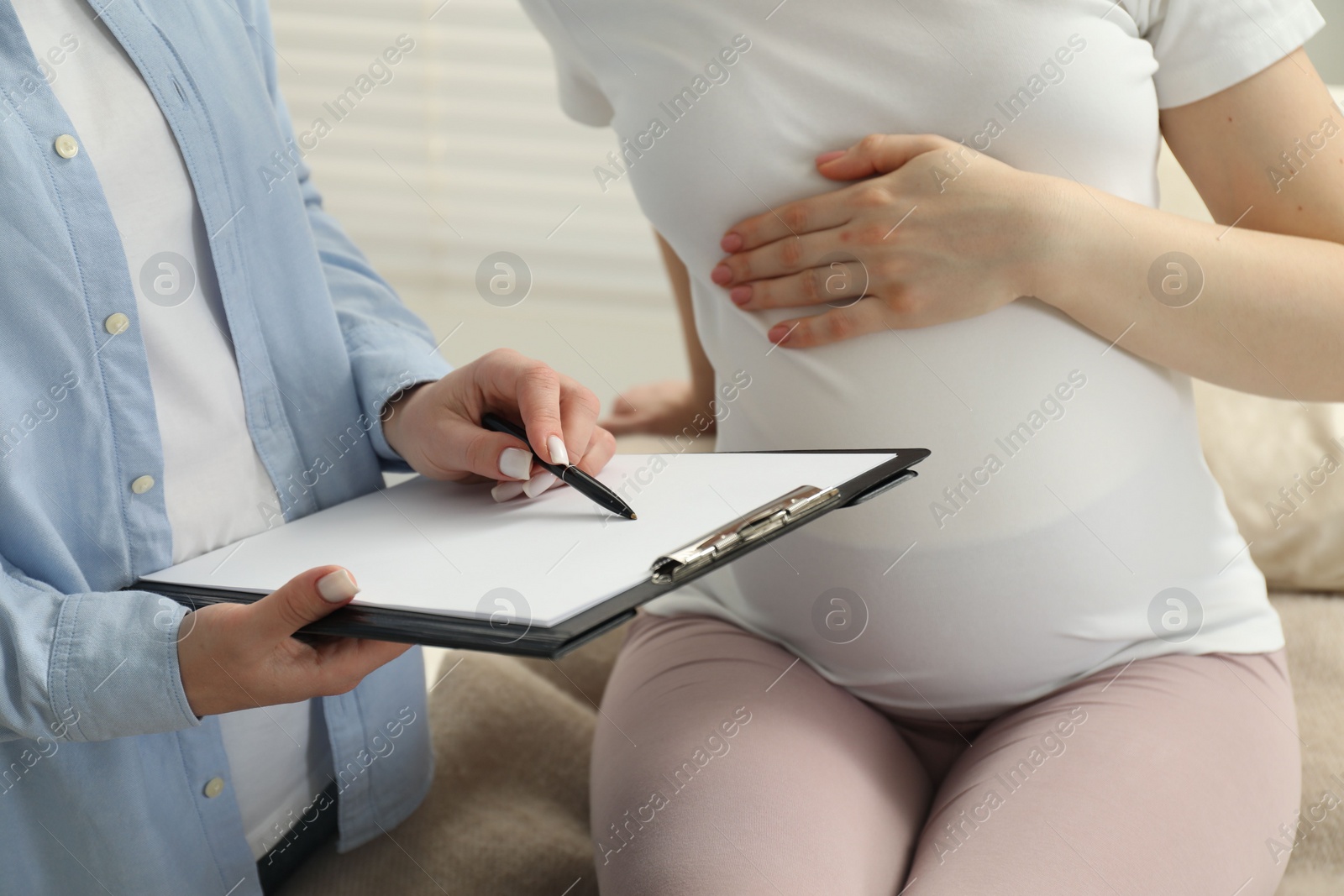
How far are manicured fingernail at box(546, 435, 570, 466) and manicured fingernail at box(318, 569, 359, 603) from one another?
16cm

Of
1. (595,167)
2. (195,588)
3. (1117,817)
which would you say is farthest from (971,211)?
(595,167)

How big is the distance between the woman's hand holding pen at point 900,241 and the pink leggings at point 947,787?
28 cm

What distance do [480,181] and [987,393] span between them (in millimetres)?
1345

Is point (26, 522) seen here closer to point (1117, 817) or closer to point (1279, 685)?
point (1117, 817)

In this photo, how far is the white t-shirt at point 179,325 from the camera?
0.62 meters

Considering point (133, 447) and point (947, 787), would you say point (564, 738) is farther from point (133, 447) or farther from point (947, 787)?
point (133, 447)

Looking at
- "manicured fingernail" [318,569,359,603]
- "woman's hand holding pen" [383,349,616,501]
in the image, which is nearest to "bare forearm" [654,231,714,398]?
"woman's hand holding pen" [383,349,616,501]

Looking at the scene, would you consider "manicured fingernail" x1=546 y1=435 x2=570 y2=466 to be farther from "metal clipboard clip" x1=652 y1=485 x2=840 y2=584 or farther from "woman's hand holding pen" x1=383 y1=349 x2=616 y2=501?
"metal clipboard clip" x1=652 y1=485 x2=840 y2=584

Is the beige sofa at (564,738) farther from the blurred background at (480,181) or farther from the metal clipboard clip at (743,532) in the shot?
the blurred background at (480,181)

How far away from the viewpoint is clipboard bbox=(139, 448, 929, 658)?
1.45 feet

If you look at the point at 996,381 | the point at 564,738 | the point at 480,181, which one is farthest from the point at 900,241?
the point at 480,181

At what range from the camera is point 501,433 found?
→ 66 centimetres

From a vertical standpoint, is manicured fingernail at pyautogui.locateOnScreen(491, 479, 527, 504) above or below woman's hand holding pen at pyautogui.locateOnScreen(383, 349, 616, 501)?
below

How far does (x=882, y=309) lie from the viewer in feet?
2.37
